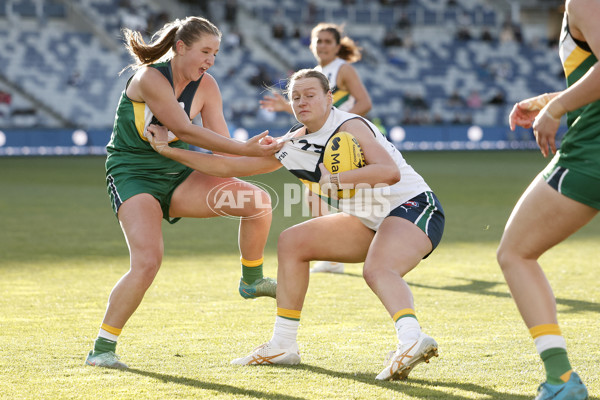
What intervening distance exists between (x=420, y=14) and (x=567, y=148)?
39084mm

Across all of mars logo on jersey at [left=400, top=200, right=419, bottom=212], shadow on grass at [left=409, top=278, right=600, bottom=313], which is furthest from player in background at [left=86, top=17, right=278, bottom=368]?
shadow on grass at [left=409, top=278, right=600, bottom=313]

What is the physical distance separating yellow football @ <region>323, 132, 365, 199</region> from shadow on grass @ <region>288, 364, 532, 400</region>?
3.08 ft

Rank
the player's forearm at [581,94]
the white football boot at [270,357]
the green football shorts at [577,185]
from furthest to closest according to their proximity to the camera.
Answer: the white football boot at [270,357], the green football shorts at [577,185], the player's forearm at [581,94]

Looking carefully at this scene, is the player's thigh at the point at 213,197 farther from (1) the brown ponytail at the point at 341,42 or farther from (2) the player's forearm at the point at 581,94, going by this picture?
(1) the brown ponytail at the point at 341,42

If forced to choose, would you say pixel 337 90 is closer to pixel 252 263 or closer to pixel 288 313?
pixel 252 263

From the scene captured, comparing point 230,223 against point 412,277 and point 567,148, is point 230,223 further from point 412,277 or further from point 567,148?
point 567,148

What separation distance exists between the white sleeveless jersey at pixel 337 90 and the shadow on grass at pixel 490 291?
2639 millimetres

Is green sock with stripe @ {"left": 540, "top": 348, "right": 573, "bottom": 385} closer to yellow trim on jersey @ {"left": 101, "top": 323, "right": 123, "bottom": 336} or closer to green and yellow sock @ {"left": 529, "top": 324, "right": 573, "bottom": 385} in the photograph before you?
green and yellow sock @ {"left": 529, "top": 324, "right": 573, "bottom": 385}

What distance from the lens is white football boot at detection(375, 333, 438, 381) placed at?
4.11 metres

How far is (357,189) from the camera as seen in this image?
4613 mm

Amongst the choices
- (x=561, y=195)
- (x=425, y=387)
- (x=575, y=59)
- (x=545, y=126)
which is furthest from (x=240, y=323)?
(x=575, y=59)

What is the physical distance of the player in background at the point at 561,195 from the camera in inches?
134

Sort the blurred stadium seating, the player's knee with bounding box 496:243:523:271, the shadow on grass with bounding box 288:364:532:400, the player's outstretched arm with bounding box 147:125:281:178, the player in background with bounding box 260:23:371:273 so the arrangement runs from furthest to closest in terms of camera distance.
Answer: the blurred stadium seating
the player in background with bounding box 260:23:371:273
the player's outstretched arm with bounding box 147:125:281:178
the shadow on grass with bounding box 288:364:532:400
the player's knee with bounding box 496:243:523:271

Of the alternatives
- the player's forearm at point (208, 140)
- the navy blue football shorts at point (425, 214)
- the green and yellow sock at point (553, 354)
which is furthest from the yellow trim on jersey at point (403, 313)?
the player's forearm at point (208, 140)
